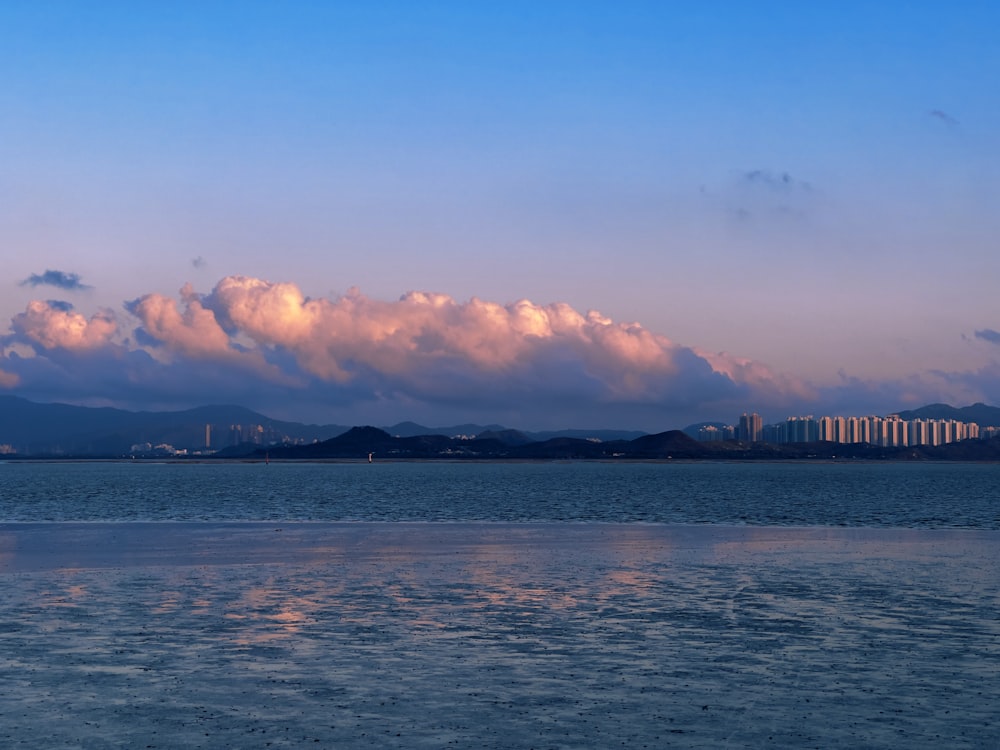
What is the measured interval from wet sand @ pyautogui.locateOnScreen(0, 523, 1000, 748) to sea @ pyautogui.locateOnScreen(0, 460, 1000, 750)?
0.09 metres

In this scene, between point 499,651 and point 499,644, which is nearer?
point 499,651

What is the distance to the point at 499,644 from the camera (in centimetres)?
2675

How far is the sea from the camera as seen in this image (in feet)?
62.7

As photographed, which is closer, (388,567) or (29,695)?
(29,695)

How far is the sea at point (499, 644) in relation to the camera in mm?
19109

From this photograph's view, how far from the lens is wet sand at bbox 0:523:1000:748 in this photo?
62.5 feet

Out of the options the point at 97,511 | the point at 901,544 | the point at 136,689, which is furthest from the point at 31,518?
the point at 136,689

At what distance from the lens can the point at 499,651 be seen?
25.9 metres

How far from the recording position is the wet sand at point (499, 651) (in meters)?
19.1

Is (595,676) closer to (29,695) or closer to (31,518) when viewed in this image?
(29,695)

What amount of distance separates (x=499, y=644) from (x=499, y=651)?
892 millimetres

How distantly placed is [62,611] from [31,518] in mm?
59196

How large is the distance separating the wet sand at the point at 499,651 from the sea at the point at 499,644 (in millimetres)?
90

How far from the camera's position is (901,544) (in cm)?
5750
